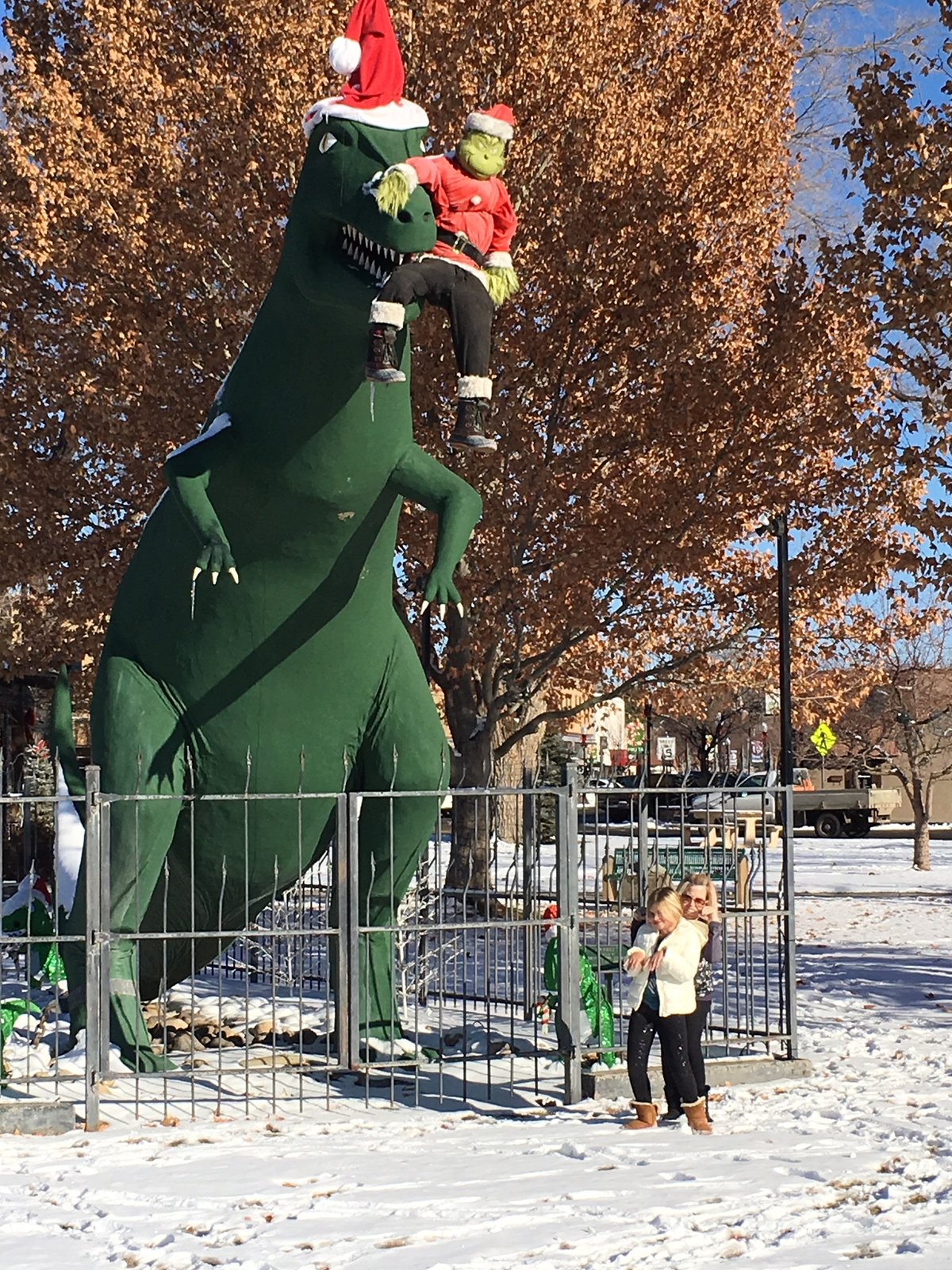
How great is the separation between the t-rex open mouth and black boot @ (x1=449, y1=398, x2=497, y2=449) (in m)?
0.70

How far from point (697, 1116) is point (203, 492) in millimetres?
4049

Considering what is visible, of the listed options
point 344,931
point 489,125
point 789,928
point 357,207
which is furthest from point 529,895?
point 489,125

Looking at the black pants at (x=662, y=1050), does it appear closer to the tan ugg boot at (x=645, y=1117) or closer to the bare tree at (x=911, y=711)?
the tan ugg boot at (x=645, y=1117)

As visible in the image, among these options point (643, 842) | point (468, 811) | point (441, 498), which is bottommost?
point (468, 811)

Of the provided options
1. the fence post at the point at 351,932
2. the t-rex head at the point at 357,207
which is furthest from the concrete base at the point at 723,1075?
the t-rex head at the point at 357,207

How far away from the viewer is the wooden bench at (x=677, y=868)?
364 inches

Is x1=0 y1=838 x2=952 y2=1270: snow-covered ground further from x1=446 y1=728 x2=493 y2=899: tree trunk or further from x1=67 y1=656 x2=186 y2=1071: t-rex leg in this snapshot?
x1=446 y1=728 x2=493 y2=899: tree trunk

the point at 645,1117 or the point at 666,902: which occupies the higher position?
the point at 666,902

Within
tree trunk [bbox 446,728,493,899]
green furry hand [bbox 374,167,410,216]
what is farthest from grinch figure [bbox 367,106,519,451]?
tree trunk [bbox 446,728,493,899]

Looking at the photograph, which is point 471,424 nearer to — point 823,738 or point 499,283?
point 499,283

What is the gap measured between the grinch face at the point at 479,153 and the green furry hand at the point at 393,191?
498mm

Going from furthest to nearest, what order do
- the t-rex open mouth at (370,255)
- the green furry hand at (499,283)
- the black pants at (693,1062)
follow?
the black pants at (693,1062) → the green furry hand at (499,283) → the t-rex open mouth at (370,255)

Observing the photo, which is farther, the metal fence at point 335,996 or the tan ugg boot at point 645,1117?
the metal fence at point 335,996

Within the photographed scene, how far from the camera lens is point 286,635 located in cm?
852
